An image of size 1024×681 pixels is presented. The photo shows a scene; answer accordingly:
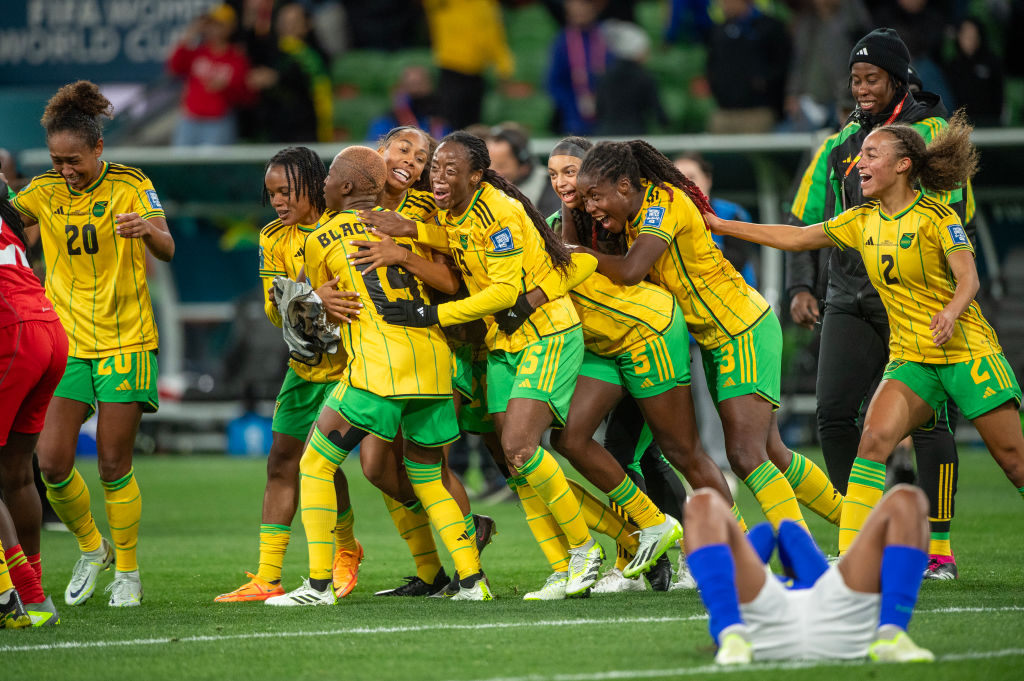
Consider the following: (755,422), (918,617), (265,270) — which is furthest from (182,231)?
(918,617)

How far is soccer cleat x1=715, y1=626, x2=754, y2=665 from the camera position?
4285 millimetres

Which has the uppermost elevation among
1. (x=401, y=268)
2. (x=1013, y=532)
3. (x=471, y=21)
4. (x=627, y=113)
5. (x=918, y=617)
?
(x=471, y=21)

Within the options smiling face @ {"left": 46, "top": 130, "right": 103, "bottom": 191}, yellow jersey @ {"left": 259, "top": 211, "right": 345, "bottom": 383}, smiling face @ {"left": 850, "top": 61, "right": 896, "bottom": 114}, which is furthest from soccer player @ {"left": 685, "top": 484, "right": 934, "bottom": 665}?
smiling face @ {"left": 46, "top": 130, "right": 103, "bottom": 191}

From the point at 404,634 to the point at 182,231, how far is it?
14.2 m

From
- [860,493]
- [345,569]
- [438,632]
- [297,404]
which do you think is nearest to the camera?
[438,632]

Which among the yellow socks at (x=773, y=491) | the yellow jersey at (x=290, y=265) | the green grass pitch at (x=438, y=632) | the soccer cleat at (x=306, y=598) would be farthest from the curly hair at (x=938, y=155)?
the soccer cleat at (x=306, y=598)

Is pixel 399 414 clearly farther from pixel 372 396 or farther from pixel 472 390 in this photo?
pixel 472 390

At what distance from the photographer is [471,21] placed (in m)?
16.3

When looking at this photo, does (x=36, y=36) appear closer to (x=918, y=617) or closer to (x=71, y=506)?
(x=71, y=506)

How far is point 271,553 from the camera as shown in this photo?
6621 mm

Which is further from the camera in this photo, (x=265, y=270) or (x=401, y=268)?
(x=265, y=270)

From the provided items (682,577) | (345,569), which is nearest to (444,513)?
(345,569)

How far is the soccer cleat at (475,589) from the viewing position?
20.9ft

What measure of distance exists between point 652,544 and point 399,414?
1277 mm
